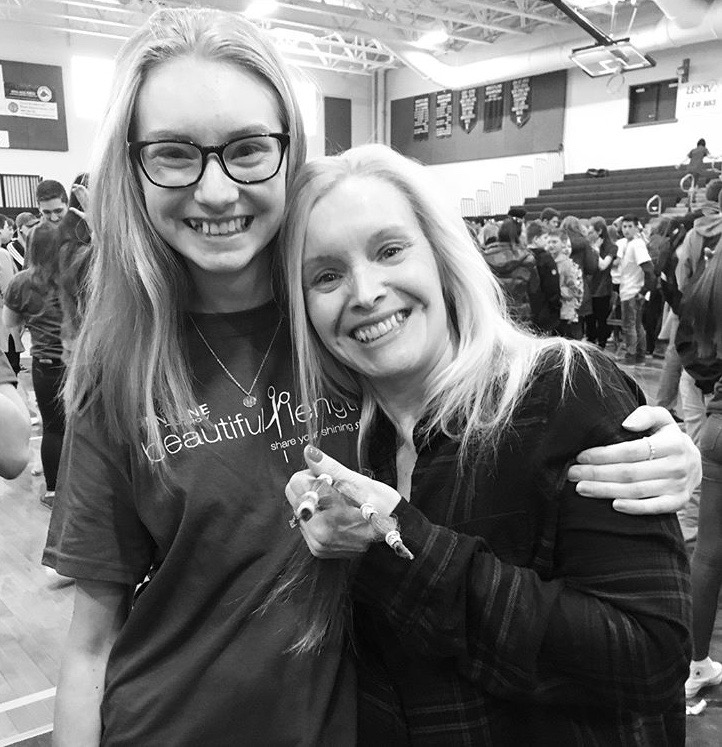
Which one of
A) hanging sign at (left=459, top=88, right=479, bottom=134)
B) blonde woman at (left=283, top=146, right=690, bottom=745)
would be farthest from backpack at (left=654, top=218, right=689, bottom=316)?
hanging sign at (left=459, top=88, right=479, bottom=134)

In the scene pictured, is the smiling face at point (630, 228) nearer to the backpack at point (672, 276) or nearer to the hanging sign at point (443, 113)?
the backpack at point (672, 276)

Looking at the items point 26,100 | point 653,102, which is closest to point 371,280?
point 653,102

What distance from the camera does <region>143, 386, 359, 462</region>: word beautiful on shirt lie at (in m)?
1.03

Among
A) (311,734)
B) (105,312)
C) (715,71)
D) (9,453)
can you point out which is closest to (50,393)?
(9,453)

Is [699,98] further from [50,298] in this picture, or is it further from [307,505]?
[307,505]

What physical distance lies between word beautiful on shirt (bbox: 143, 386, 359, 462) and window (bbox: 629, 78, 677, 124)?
1568 centimetres

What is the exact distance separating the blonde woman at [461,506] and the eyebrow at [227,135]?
11 cm

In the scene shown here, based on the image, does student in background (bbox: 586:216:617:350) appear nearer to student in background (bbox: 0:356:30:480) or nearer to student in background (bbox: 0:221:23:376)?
student in background (bbox: 0:221:23:376)

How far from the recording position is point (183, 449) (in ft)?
3.36

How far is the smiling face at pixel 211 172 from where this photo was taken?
975 millimetres

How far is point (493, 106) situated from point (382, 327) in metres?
17.8

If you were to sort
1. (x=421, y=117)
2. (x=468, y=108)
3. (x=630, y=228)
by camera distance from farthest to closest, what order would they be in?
(x=421, y=117) → (x=468, y=108) → (x=630, y=228)

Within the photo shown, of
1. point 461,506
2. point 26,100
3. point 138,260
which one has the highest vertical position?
point 26,100

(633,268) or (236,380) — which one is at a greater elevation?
(236,380)
